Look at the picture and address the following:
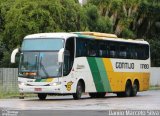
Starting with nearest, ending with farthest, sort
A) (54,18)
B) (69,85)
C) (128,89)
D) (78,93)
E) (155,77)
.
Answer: (69,85)
(78,93)
(128,89)
(54,18)
(155,77)

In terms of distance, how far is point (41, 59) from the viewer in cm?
2944

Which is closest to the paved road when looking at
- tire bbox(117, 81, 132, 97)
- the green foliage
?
tire bbox(117, 81, 132, 97)

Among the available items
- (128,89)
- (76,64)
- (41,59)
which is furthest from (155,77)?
(41,59)

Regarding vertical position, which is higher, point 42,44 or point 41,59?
point 42,44

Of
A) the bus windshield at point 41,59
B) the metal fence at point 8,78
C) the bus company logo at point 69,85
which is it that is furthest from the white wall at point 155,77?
the bus windshield at point 41,59

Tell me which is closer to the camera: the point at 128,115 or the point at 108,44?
the point at 128,115

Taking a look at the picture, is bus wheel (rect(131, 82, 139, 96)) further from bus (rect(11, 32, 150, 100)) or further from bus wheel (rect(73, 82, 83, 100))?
bus wheel (rect(73, 82, 83, 100))

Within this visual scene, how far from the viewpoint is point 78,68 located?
30.6 meters

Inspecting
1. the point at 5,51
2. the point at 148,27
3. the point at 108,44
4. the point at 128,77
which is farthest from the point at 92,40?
the point at 148,27

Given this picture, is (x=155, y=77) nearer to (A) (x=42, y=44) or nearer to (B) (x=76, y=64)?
(B) (x=76, y=64)

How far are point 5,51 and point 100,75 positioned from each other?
47.3ft

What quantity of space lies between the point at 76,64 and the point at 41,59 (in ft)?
6.59

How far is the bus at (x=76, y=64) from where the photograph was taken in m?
29.2

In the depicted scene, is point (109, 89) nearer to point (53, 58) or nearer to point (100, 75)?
point (100, 75)
